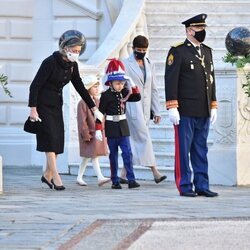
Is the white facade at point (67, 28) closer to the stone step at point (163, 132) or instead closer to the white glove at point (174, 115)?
the stone step at point (163, 132)

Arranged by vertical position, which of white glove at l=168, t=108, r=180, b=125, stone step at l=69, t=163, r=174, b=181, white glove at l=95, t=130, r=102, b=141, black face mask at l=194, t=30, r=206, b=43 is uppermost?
black face mask at l=194, t=30, r=206, b=43

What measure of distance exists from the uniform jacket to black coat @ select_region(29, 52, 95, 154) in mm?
1006

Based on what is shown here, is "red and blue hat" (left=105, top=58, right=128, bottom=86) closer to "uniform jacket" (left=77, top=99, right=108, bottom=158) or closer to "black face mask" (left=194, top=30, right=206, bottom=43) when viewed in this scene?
"uniform jacket" (left=77, top=99, right=108, bottom=158)

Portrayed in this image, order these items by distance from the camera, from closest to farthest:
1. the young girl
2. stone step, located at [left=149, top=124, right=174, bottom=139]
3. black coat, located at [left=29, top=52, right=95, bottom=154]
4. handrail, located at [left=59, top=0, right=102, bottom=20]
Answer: black coat, located at [left=29, top=52, right=95, bottom=154] < the young girl < stone step, located at [left=149, top=124, right=174, bottom=139] < handrail, located at [left=59, top=0, right=102, bottom=20]

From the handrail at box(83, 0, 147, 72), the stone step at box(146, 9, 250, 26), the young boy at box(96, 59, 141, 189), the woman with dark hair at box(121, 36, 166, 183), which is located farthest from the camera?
the stone step at box(146, 9, 250, 26)

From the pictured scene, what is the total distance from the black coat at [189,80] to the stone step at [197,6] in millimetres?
7882

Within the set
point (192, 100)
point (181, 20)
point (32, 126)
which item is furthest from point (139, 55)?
point (181, 20)

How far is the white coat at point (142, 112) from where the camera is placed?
45.7 feet

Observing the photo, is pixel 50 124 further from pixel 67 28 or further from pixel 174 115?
pixel 67 28

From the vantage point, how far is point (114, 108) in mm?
13430

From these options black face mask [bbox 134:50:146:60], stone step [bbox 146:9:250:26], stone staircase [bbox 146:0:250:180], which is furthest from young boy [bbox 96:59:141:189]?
stone step [bbox 146:9:250:26]

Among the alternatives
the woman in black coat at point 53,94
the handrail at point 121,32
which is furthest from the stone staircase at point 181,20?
the woman in black coat at point 53,94

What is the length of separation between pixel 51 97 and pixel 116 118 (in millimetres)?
782

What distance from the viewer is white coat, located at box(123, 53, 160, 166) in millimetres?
13922
